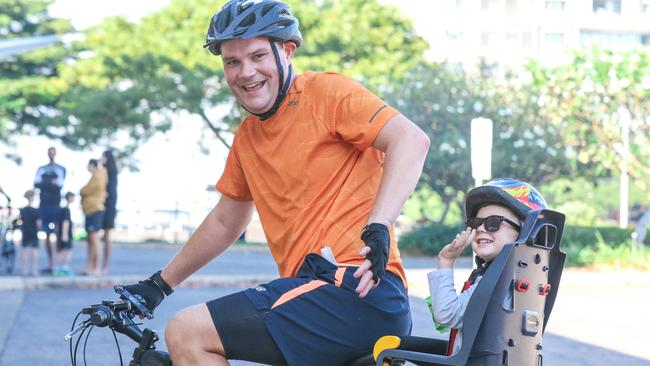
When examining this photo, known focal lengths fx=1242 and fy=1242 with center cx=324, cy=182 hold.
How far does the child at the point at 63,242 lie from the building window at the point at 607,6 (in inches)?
3318

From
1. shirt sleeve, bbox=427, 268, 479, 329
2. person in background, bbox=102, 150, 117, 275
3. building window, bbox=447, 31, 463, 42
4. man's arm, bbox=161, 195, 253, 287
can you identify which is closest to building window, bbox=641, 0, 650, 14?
building window, bbox=447, 31, 463, 42

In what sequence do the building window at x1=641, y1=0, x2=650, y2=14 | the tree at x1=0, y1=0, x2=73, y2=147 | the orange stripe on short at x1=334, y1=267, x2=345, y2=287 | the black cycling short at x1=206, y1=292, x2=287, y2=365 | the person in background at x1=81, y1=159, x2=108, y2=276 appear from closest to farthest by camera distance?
the black cycling short at x1=206, y1=292, x2=287, y2=365
the orange stripe on short at x1=334, y1=267, x2=345, y2=287
the person in background at x1=81, y1=159, x2=108, y2=276
the tree at x1=0, y1=0, x2=73, y2=147
the building window at x1=641, y1=0, x2=650, y2=14

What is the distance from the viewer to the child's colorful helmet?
3205 mm

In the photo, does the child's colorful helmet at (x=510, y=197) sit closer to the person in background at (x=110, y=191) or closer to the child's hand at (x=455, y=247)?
the child's hand at (x=455, y=247)

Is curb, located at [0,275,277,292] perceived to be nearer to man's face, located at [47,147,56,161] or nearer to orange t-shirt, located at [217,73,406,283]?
man's face, located at [47,147,56,161]

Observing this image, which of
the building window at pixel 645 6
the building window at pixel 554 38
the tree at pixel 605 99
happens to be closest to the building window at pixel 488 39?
the building window at pixel 554 38

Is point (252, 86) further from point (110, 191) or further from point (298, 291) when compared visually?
point (110, 191)

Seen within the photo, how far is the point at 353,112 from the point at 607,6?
97339 millimetres

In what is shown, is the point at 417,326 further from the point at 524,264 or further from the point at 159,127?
the point at 159,127

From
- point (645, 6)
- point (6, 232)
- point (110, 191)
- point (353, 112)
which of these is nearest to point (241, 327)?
point (353, 112)

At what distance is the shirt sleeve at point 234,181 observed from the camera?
12.2 feet

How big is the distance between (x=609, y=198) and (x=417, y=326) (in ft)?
184

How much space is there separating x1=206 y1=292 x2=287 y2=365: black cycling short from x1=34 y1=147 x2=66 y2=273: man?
43.7ft

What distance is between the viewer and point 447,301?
3230 millimetres
